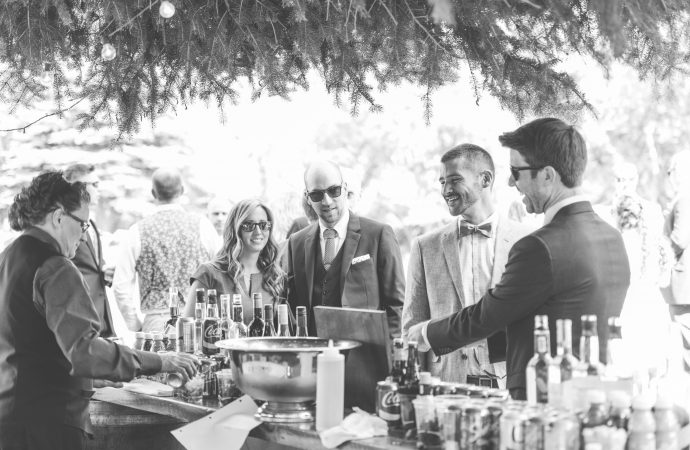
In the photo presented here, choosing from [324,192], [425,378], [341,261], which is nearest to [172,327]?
[341,261]

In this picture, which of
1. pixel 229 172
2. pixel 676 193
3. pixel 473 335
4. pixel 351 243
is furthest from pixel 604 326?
pixel 229 172

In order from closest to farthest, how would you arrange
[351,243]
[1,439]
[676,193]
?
[1,439], [351,243], [676,193]

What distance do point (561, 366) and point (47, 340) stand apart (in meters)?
1.89

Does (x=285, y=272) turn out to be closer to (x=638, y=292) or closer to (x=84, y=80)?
(x=84, y=80)

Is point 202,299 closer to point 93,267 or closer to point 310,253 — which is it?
point 310,253

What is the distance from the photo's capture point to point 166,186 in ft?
19.4

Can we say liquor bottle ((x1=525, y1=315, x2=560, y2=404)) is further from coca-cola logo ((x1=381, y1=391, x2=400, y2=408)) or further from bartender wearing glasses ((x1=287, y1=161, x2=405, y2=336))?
bartender wearing glasses ((x1=287, y1=161, x2=405, y2=336))

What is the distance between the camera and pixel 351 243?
4.71 metres

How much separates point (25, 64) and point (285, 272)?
5.70 feet

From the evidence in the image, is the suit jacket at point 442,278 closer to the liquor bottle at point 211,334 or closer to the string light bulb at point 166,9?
the liquor bottle at point 211,334

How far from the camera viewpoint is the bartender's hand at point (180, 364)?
353 cm

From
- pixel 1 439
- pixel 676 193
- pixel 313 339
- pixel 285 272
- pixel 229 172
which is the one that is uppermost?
pixel 229 172

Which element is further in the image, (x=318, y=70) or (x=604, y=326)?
(x=318, y=70)

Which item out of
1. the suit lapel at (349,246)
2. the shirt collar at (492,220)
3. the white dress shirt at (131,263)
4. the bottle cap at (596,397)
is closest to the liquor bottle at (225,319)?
the suit lapel at (349,246)
